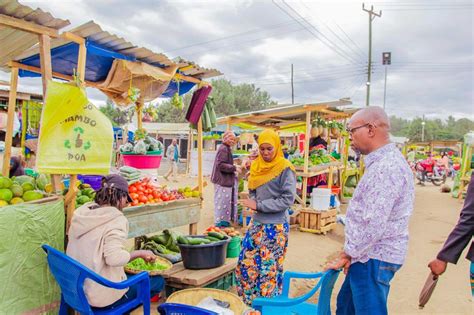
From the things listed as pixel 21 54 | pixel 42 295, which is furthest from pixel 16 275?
pixel 21 54

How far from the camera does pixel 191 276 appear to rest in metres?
3.51

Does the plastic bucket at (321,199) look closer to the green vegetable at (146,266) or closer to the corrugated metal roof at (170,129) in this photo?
the green vegetable at (146,266)

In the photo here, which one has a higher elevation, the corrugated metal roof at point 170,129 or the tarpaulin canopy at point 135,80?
the corrugated metal roof at point 170,129

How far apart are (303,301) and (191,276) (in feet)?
4.24

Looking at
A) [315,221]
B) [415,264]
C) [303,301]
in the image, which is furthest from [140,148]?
[415,264]

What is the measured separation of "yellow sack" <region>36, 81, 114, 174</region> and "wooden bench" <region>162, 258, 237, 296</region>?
4.05 feet

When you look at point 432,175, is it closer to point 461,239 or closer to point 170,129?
point 170,129

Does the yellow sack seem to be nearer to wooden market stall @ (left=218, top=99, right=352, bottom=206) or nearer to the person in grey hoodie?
the person in grey hoodie

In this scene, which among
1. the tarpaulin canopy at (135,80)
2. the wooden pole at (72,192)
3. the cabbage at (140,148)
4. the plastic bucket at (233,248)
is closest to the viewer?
the wooden pole at (72,192)

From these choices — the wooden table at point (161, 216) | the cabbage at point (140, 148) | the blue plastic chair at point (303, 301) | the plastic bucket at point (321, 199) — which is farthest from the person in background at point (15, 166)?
the plastic bucket at point (321, 199)

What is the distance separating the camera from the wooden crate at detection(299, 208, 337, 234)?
796 cm

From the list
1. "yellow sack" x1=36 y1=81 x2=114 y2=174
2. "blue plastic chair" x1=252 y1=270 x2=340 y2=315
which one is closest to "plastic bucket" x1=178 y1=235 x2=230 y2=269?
"blue plastic chair" x1=252 y1=270 x2=340 y2=315

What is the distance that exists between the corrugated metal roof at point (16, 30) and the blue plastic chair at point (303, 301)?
8.99ft

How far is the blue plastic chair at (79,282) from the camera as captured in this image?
2580 mm
